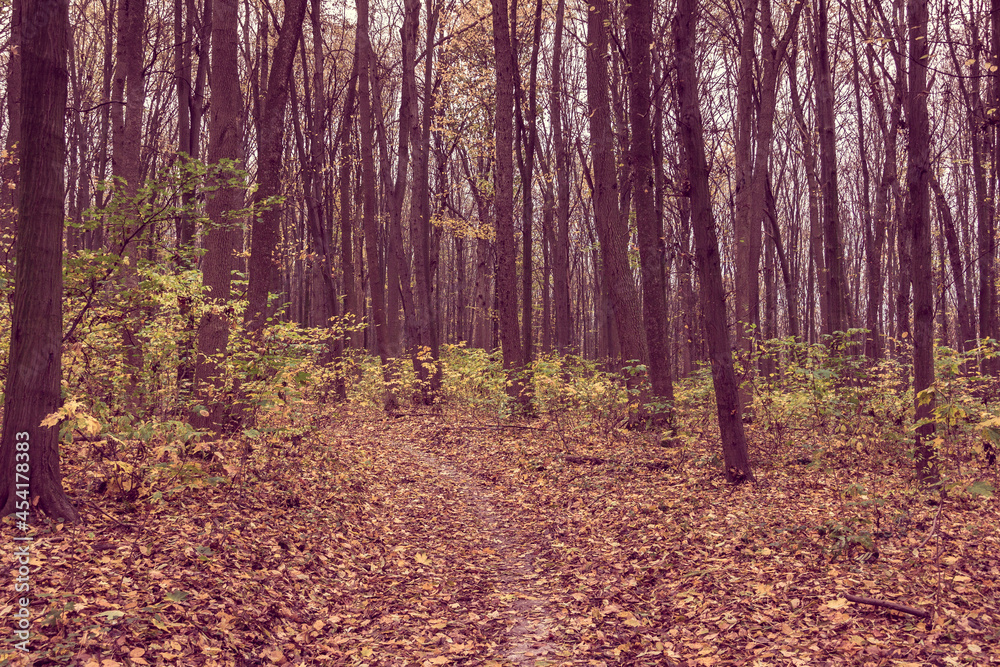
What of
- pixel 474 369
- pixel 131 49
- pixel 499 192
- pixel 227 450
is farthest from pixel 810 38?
pixel 227 450

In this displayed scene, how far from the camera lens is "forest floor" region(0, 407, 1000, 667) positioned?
3.96 meters

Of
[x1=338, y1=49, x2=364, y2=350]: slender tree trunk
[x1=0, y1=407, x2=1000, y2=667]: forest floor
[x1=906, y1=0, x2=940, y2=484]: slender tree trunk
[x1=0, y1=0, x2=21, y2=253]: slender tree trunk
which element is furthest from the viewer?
[x1=338, y1=49, x2=364, y2=350]: slender tree trunk

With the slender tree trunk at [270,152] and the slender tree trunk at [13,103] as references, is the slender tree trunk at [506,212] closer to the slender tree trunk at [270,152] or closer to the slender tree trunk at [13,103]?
the slender tree trunk at [270,152]

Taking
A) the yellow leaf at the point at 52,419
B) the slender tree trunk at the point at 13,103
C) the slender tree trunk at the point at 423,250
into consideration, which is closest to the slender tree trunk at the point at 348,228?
the slender tree trunk at the point at 423,250

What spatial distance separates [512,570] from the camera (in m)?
6.18

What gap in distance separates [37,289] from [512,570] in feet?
16.1

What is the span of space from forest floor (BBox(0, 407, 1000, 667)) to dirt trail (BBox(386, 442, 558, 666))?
27 mm

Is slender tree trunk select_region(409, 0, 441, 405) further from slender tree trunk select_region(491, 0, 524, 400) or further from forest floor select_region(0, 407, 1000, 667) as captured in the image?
forest floor select_region(0, 407, 1000, 667)

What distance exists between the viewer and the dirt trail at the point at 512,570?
4.56 m

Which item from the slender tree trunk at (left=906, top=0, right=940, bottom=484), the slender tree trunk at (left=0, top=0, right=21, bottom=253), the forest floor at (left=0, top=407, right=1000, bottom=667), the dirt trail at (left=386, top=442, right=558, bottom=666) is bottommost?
the dirt trail at (left=386, top=442, right=558, bottom=666)

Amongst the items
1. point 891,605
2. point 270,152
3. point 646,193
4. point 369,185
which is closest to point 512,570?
point 891,605

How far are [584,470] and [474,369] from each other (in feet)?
31.0

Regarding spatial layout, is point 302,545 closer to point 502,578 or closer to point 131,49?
point 502,578

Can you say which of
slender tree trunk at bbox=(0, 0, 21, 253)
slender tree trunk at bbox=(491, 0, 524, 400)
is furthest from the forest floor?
slender tree trunk at bbox=(0, 0, 21, 253)
